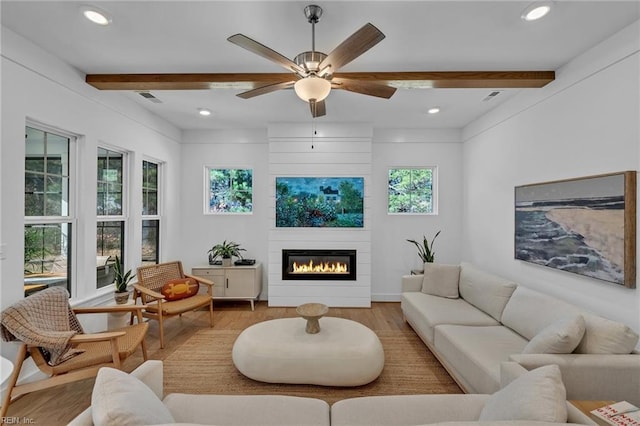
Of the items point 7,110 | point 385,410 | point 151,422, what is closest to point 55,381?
point 151,422

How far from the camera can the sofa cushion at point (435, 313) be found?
2.84 meters

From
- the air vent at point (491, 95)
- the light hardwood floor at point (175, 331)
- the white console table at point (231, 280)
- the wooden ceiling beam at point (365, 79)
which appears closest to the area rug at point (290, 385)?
the light hardwood floor at point (175, 331)

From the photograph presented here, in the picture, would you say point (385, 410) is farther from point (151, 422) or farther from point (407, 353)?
point (407, 353)

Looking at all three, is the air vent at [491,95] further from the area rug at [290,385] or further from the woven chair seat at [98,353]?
the woven chair seat at [98,353]

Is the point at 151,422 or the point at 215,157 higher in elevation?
the point at 215,157

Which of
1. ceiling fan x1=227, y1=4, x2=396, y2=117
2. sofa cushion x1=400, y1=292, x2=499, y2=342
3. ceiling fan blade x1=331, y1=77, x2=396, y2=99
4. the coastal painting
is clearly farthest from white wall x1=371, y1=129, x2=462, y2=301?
ceiling fan x1=227, y1=4, x2=396, y2=117

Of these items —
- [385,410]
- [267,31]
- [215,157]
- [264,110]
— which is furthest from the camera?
[215,157]

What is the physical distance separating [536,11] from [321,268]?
3.71 m

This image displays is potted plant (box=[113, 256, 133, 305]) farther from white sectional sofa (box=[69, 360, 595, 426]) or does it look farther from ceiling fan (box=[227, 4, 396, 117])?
ceiling fan (box=[227, 4, 396, 117])

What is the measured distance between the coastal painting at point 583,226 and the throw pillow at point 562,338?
1.89ft

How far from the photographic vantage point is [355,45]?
1697mm

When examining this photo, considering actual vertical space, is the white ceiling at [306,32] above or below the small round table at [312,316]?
above

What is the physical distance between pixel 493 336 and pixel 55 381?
3382 mm

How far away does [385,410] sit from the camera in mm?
1495
